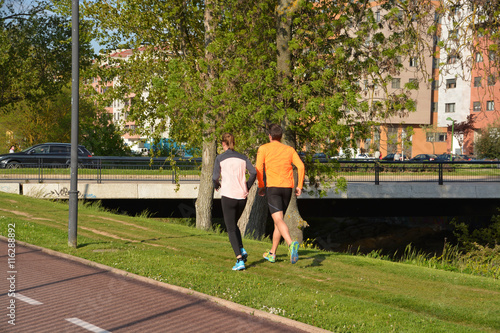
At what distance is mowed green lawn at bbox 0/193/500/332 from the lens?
20.7ft

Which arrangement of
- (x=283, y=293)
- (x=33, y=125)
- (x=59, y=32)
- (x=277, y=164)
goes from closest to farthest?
1. (x=283, y=293)
2. (x=277, y=164)
3. (x=59, y=32)
4. (x=33, y=125)

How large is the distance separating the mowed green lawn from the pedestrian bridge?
31.4ft

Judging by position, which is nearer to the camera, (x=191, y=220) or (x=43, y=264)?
(x=43, y=264)

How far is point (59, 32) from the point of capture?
121 ft

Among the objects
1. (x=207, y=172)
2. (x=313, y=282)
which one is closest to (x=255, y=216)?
(x=207, y=172)

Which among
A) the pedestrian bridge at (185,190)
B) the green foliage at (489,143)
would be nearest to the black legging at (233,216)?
the pedestrian bridge at (185,190)

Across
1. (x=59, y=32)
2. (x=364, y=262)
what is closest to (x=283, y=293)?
(x=364, y=262)

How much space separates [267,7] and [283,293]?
29.9 feet

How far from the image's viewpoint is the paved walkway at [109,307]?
5.89 meters

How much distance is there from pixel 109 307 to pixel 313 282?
2.68m

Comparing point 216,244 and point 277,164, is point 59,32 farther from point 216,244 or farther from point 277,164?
point 277,164

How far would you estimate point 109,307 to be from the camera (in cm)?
659

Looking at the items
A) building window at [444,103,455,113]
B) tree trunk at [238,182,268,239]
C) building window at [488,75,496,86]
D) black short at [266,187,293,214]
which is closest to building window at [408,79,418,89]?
building window at [488,75,496,86]

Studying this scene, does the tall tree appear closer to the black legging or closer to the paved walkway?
the black legging
